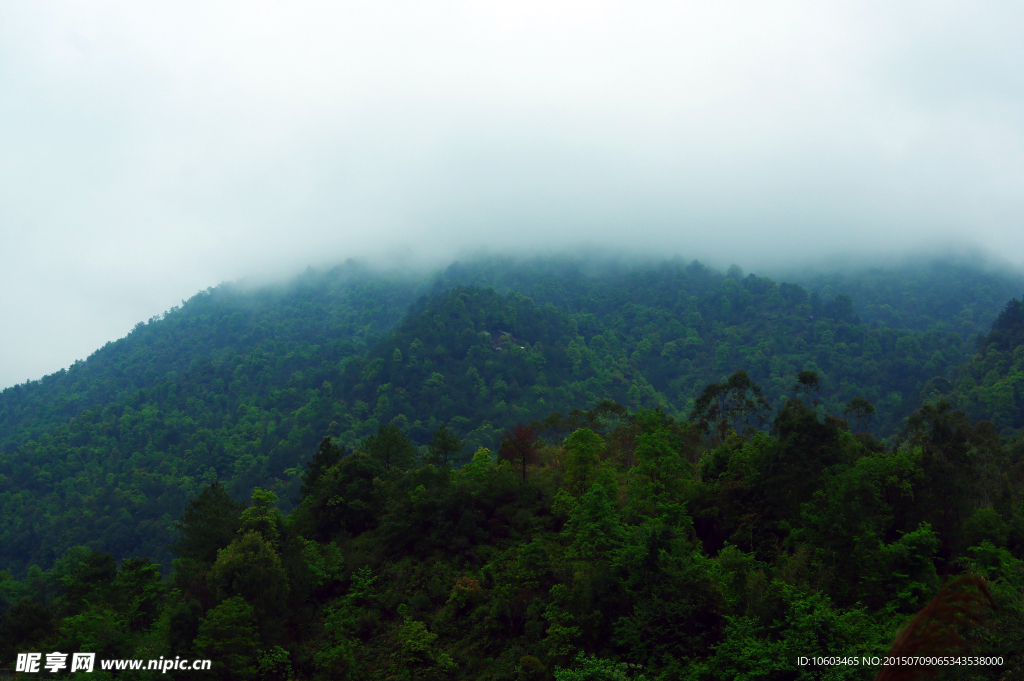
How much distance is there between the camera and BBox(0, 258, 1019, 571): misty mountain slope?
106 metres

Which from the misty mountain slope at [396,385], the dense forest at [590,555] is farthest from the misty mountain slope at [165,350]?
the dense forest at [590,555]

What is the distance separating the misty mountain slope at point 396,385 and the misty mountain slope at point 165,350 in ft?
3.52

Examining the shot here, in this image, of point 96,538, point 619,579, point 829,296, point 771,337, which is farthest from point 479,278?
point 619,579

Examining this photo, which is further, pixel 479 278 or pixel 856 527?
pixel 479 278

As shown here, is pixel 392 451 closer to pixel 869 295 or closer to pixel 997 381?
pixel 997 381

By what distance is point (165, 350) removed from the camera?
595ft

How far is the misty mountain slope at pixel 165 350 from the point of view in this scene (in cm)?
15250

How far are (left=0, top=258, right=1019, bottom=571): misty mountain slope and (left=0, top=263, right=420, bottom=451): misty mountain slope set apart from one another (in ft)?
3.52

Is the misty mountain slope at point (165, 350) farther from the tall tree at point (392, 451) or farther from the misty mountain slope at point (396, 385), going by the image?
the tall tree at point (392, 451)

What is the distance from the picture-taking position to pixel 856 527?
92.9 ft

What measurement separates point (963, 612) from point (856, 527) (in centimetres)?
2766

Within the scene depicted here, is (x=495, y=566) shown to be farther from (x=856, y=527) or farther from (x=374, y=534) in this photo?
(x=856, y=527)

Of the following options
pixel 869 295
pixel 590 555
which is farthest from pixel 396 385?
pixel 869 295

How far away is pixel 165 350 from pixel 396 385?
9666cm
